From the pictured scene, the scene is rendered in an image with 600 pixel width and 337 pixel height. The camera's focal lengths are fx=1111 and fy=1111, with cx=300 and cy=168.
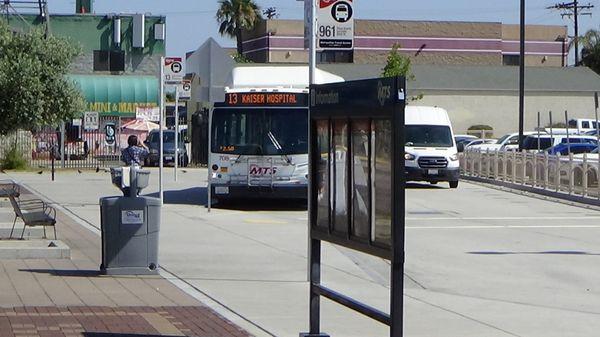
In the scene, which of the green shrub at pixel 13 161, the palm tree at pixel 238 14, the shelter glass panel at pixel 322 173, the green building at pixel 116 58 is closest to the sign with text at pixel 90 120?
the green shrub at pixel 13 161

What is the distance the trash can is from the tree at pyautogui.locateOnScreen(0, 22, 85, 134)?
9371 millimetres

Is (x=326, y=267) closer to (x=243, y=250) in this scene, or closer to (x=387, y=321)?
(x=243, y=250)

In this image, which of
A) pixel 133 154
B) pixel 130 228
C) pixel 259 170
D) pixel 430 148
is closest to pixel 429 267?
pixel 130 228

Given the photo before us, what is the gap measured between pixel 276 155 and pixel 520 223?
5771mm

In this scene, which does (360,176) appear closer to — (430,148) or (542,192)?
(542,192)

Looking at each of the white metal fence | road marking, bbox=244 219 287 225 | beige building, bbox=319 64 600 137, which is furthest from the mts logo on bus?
beige building, bbox=319 64 600 137

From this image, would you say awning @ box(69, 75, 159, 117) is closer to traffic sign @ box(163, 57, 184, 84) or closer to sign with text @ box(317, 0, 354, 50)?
traffic sign @ box(163, 57, 184, 84)

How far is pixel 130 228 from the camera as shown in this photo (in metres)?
13.4

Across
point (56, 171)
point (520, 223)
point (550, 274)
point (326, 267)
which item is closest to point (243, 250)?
point (326, 267)

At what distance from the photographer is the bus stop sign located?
24.1ft

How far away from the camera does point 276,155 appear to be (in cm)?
2539

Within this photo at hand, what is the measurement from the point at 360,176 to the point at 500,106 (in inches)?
2360

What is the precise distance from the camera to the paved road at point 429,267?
11.2m

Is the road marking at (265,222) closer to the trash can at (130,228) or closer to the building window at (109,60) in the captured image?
the trash can at (130,228)
